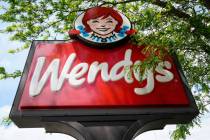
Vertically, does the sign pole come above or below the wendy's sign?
below

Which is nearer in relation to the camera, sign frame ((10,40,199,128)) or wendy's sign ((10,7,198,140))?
sign frame ((10,40,199,128))

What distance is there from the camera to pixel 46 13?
1584 centimetres

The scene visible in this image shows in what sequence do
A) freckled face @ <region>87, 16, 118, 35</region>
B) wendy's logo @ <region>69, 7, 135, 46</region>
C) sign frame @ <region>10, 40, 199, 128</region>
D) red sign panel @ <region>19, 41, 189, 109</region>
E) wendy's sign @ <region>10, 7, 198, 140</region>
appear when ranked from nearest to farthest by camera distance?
sign frame @ <region>10, 40, 199, 128</region>, wendy's sign @ <region>10, 7, 198, 140</region>, red sign panel @ <region>19, 41, 189, 109</region>, wendy's logo @ <region>69, 7, 135, 46</region>, freckled face @ <region>87, 16, 118, 35</region>

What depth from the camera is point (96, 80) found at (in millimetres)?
9141

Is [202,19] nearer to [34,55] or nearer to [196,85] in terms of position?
[196,85]

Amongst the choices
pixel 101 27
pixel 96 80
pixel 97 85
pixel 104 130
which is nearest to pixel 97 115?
pixel 104 130

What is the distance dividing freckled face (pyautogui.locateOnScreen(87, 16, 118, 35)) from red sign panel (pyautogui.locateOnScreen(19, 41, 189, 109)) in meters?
0.48

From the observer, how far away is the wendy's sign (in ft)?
27.9

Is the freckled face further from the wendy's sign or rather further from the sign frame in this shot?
the sign frame

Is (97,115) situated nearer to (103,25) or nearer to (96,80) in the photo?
(96,80)

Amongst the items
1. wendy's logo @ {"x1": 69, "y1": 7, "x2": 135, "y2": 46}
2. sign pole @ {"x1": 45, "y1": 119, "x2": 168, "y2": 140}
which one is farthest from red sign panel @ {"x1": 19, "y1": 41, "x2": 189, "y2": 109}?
sign pole @ {"x1": 45, "y1": 119, "x2": 168, "y2": 140}

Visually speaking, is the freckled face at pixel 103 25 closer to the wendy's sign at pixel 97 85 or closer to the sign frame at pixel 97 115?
the wendy's sign at pixel 97 85

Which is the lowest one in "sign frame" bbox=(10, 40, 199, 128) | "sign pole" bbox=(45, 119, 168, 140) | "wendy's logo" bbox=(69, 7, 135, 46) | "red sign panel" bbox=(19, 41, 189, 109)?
"sign pole" bbox=(45, 119, 168, 140)

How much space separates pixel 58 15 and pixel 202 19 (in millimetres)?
6508
